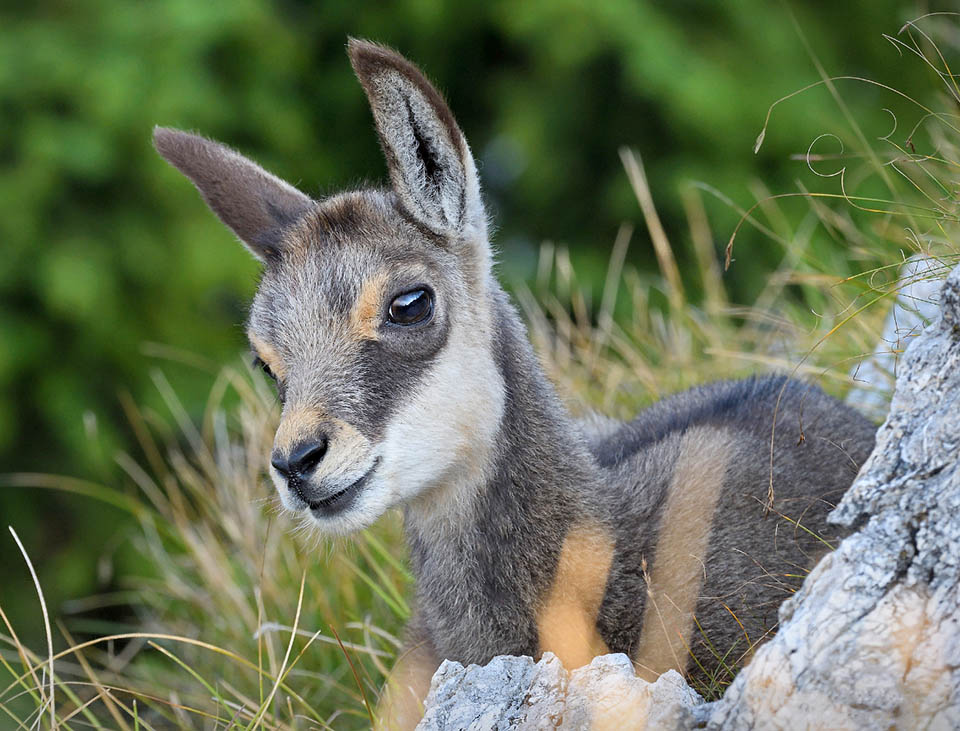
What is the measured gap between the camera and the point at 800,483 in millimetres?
3539

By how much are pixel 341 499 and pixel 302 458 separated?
17cm

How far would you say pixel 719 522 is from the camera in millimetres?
3463

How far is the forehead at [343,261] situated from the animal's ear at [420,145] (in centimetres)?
10

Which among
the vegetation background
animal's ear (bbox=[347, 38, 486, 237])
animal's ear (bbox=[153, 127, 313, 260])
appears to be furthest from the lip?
the vegetation background

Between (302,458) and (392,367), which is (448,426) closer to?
(392,367)

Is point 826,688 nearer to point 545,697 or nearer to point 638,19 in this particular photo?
point 545,697

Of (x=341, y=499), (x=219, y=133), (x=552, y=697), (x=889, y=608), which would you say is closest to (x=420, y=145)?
(x=341, y=499)

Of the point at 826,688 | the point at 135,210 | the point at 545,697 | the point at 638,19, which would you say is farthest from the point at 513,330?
the point at 135,210

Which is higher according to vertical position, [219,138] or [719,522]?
[719,522]

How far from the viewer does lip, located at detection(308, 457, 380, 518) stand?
3119 mm

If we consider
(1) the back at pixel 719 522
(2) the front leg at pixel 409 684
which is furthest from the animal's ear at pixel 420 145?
(2) the front leg at pixel 409 684

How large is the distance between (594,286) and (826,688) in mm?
6214

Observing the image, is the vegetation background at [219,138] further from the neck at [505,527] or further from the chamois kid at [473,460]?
the neck at [505,527]

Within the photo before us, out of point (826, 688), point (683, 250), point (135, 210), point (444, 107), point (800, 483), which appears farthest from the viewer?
point (683, 250)
